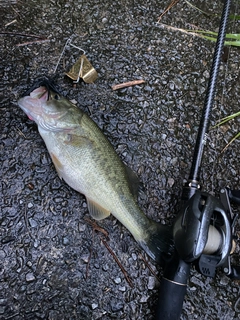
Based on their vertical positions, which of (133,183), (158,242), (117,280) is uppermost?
(133,183)

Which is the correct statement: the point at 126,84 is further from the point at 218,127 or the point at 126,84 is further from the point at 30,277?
the point at 30,277

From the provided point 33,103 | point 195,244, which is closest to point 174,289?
point 195,244

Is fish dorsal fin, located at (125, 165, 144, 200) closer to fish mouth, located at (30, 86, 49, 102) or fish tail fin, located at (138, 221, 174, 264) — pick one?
fish tail fin, located at (138, 221, 174, 264)

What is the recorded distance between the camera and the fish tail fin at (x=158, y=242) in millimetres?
2398

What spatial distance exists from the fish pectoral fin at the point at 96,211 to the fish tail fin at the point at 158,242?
1.10 feet

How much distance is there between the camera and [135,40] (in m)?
3.24

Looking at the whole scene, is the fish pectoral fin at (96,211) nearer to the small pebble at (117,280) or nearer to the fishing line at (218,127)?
the small pebble at (117,280)

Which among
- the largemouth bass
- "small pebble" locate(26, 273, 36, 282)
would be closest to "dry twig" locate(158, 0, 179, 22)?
the largemouth bass

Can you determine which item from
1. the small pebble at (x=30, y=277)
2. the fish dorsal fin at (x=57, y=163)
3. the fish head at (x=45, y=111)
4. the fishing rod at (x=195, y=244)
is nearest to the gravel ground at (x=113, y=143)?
the small pebble at (x=30, y=277)

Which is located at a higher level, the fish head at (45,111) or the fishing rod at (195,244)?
the fish head at (45,111)

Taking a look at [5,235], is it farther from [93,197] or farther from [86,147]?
[86,147]

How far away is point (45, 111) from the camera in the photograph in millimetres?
2553

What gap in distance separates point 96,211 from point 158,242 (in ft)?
1.70

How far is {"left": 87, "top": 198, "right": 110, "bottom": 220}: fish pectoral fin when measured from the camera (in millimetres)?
2547
